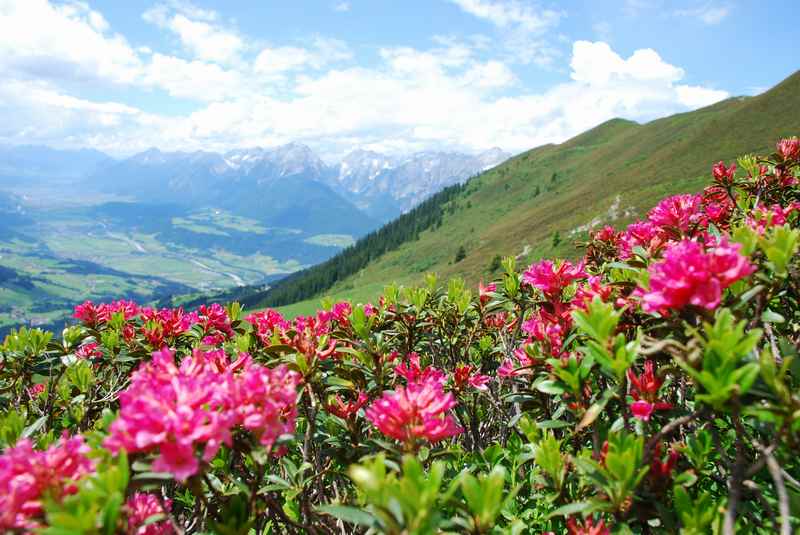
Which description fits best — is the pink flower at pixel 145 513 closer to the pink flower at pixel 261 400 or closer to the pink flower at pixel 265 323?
the pink flower at pixel 261 400

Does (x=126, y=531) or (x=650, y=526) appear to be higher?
(x=126, y=531)

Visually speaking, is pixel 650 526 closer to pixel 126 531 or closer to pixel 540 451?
pixel 540 451

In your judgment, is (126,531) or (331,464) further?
(331,464)

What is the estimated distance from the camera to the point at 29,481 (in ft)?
4.57

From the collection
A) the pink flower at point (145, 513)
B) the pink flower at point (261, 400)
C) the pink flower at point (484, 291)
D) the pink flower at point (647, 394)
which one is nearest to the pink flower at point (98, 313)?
the pink flower at point (145, 513)

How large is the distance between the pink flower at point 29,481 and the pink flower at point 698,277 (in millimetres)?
2240

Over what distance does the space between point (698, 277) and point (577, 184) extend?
82981mm

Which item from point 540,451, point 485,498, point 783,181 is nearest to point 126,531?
point 485,498

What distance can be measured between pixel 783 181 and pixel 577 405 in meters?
4.32

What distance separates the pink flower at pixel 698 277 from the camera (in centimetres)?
169

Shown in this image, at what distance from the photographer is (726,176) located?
4.73m

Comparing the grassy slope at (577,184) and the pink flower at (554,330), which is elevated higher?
the grassy slope at (577,184)

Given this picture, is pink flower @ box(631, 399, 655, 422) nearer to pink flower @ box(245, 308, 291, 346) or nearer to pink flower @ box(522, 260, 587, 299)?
pink flower @ box(522, 260, 587, 299)

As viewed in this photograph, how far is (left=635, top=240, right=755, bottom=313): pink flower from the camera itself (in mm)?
1689
